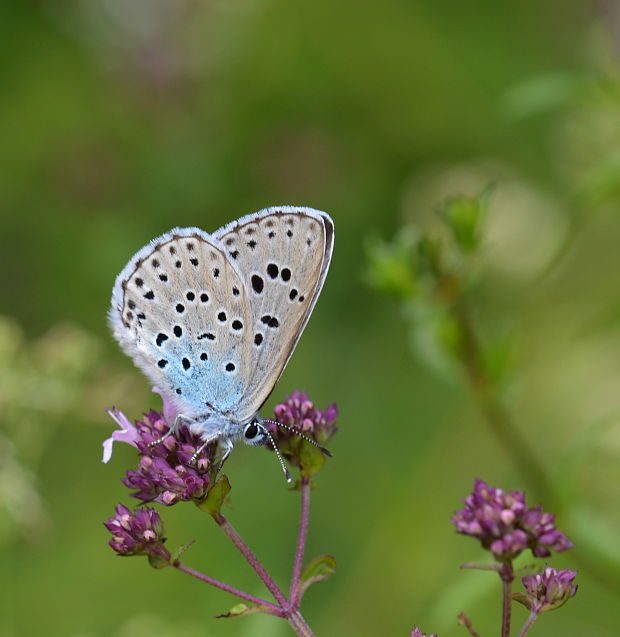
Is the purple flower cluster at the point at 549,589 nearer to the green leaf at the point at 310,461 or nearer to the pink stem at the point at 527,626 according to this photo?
the pink stem at the point at 527,626

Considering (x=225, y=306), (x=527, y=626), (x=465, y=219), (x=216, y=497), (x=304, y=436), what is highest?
(x=225, y=306)

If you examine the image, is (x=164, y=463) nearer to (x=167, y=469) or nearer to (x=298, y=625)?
(x=167, y=469)

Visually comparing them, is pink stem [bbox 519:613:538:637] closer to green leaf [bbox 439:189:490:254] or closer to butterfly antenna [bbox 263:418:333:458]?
butterfly antenna [bbox 263:418:333:458]

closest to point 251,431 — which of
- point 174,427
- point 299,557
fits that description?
point 174,427

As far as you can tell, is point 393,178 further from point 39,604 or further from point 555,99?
point 39,604

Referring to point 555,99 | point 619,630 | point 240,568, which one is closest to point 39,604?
point 240,568
